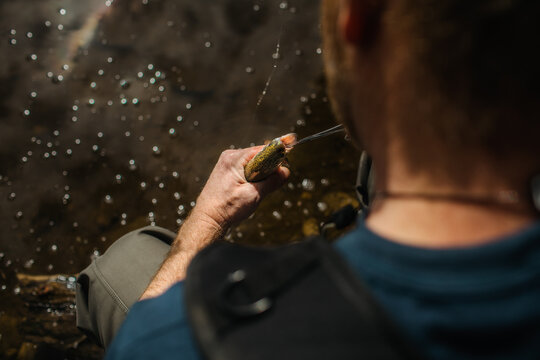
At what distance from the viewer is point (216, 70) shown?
2.57 meters

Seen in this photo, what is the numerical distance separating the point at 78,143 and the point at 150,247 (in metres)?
1.20

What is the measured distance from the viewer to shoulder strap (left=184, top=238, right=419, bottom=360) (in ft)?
1.88

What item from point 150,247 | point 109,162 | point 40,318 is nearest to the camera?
point 150,247

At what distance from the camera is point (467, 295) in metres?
0.53

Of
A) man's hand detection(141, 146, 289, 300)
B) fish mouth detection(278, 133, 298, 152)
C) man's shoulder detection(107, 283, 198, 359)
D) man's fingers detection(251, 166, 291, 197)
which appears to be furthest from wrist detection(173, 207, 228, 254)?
man's shoulder detection(107, 283, 198, 359)

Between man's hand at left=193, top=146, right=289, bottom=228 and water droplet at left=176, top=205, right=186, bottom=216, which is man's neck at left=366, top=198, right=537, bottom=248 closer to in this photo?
man's hand at left=193, top=146, right=289, bottom=228

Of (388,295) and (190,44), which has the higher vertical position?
(190,44)

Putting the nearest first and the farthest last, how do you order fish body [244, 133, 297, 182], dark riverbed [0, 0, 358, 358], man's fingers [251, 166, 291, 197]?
fish body [244, 133, 297, 182], man's fingers [251, 166, 291, 197], dark riverbed [0, 0, 358, 358]

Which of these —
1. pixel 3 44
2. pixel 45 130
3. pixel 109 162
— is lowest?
pixel 109 162

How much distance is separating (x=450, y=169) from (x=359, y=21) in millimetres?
280

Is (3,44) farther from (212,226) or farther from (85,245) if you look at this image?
(212,226)

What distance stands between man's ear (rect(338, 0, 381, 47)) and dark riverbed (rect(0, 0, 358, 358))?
178 centimetres

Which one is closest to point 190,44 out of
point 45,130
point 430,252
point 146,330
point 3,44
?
point 45,130

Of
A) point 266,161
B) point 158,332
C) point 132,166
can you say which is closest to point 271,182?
point 266,161
